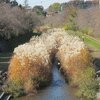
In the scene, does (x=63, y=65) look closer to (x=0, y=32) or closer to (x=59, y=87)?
(x=59, y=87)

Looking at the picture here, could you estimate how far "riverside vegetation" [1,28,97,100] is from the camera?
22.7 m

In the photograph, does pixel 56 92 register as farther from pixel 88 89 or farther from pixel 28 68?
pixel 88 89

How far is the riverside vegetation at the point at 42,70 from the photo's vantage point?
22705 millimetres

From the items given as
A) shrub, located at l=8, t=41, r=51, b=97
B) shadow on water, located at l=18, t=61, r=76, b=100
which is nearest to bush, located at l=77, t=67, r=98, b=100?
shadow on water, located at l=18, t=61, r=76, b=100

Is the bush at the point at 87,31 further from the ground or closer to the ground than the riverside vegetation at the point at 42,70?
closer to the ground

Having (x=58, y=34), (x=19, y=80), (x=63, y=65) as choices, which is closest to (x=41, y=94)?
(x=19, y=80)

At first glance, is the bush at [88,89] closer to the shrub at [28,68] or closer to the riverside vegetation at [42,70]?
the riverside vegetation at [42,70]

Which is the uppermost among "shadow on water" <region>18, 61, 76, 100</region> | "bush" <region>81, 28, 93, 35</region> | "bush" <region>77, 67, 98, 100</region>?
"bush" <region>77, 67, 98, 100</region>

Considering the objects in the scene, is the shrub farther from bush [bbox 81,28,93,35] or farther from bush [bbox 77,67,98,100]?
bush [bbox 81,28,93,35]

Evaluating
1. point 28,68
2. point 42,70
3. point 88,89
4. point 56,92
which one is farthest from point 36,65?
point 88,89

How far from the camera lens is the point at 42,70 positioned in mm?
25797

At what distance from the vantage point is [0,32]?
1741 inches

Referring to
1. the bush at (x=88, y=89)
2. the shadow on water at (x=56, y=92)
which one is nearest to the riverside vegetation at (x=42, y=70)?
the bush at (x=88, y=89)

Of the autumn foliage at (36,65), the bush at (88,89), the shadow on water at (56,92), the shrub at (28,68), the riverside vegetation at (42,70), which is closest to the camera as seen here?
the bush at (88,89)
